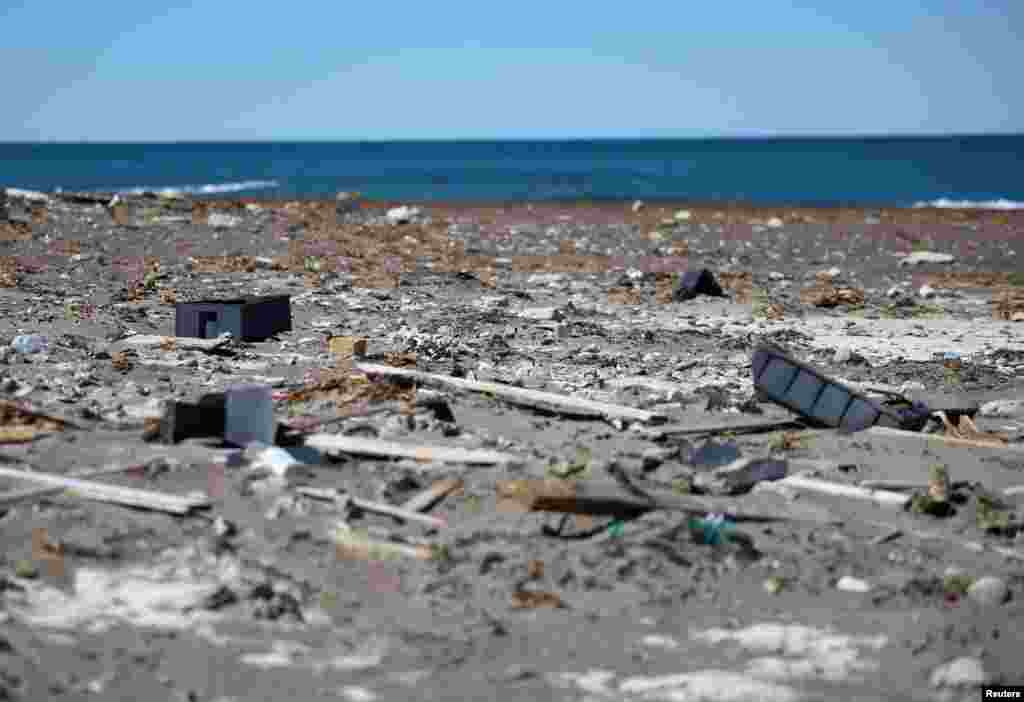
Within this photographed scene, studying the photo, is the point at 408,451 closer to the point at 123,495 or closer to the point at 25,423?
the point at 123,495

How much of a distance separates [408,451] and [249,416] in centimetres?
73

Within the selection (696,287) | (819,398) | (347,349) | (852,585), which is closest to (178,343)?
(347,349)

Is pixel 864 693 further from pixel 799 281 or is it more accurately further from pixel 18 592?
pixel 799 281

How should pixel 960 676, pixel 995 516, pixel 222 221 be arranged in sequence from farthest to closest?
1. pixel 222 221
2. pixel 995 516
3. pixel 960 676

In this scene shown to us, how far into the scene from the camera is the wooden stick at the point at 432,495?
5.48 metres

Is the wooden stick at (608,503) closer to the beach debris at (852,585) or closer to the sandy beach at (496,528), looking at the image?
the sandy beach at (496,528)

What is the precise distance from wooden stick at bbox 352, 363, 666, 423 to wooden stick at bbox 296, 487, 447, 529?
195cm

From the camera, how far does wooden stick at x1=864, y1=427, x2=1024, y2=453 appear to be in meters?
7.07

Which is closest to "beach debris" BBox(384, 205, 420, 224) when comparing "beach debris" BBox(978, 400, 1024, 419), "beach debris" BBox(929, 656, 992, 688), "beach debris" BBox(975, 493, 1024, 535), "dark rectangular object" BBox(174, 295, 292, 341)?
"dark rectangular object" BBox(174, 295, 292, 341)

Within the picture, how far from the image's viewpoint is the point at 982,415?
8062 millimetres

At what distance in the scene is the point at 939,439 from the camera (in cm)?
714

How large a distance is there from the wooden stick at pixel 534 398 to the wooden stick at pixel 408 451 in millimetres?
1114

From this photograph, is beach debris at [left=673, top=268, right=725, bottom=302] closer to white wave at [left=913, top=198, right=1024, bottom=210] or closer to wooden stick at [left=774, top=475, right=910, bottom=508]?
wooden stick at [left=774, top=475, right=910, bottom=508]

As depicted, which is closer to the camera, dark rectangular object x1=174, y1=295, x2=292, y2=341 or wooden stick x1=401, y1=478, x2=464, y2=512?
wooden stick x1=401, y1=478, x2=464, y2=512
